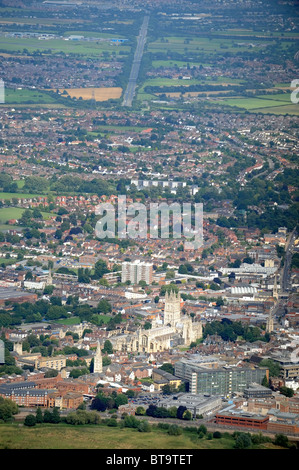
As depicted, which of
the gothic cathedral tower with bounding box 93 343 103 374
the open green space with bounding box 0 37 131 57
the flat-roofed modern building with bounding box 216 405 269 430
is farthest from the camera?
the open green space with bounding box 0 37 131 57

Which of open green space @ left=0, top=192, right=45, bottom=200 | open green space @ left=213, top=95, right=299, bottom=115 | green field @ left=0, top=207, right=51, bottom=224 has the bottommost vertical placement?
green field @ left=0, top=207, right=51, bottom=224

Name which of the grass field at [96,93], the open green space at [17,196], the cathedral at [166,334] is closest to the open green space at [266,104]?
the grass field at [96,93]

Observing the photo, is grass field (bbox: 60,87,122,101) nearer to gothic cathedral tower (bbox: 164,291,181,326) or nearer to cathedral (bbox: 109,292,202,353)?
gothic cathedral tower (bbox: 164,291,181,326)

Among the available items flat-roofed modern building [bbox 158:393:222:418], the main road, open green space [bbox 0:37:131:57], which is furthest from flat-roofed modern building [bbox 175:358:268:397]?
open green space [bbox 0:37:131:57]

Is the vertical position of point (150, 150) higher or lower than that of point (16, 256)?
higher

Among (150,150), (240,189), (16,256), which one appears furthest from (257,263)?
(150,150)

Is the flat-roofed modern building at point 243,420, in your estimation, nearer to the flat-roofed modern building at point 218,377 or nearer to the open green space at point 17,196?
the flat-roofed modern building at point 218,377
